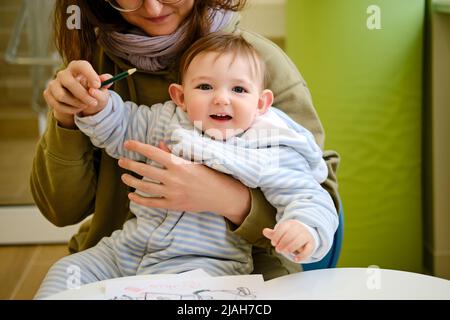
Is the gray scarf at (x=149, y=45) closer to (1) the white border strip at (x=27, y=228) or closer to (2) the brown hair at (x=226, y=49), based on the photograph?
(2) the brown hair at (x=226, y=49)

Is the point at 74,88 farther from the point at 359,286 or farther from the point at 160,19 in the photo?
the point at 359,286

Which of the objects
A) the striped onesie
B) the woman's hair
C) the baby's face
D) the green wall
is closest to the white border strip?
the green wall

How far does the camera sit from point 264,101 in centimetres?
130

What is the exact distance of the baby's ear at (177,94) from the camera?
131 cm

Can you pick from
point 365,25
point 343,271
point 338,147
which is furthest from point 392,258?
point 343,271

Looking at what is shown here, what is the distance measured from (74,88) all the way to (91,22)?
0.26 meters

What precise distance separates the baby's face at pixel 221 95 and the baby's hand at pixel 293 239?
22 centimetres

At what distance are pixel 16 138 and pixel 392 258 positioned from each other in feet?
5.13

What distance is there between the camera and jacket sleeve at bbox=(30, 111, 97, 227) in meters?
1.36

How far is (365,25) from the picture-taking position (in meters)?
2.19

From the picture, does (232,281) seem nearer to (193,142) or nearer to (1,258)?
(193,142)
